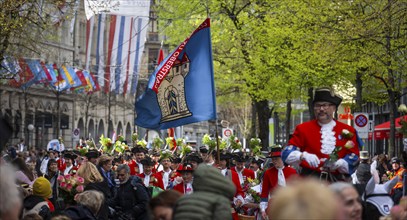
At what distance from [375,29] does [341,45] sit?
3345 millimetres

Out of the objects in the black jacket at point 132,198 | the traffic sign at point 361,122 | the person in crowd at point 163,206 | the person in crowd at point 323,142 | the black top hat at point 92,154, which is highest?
the traffic sign at point 361,122

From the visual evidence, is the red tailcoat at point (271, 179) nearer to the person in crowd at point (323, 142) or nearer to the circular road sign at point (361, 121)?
the person in crowd at point (323, 142)

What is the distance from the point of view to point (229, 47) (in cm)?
4456

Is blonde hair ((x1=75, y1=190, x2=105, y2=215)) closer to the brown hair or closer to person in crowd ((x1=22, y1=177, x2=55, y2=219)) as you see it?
person in crowd ((x1=22, y1=177, x2=55, y2=219))

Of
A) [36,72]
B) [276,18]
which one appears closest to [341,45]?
[276,18]

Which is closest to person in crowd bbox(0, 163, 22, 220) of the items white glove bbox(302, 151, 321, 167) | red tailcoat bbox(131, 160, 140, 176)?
white glove bbox(302, 151, 321, 167)

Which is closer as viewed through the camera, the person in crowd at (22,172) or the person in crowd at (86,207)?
the person in crowd at (86,207)

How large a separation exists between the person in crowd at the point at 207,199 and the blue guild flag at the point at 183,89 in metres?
8.24

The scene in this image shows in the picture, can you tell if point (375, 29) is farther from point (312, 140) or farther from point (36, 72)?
point (36, 72)

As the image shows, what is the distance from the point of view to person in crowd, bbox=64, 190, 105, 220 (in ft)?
37.9

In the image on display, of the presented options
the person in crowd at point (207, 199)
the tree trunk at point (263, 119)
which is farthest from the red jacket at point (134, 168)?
the tree trunk at point (263, 119)

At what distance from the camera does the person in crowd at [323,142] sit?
36.7ft

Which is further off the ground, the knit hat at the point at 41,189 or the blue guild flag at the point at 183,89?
the blue guild flag at the point at 183,89

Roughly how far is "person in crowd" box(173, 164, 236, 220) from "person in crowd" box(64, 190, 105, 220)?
355 centimetres
